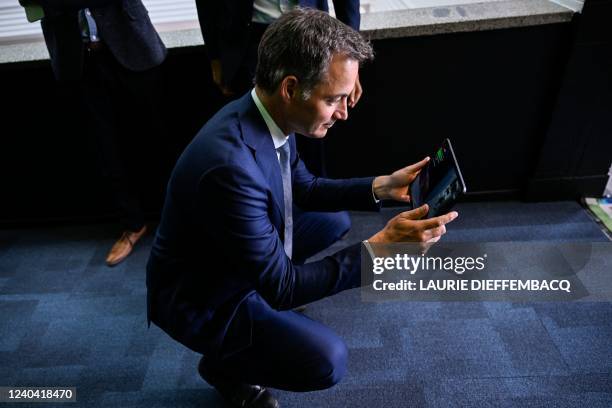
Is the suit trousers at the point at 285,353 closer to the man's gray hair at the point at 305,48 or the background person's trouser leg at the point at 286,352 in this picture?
the background person's trouser leg at the point at 286,352

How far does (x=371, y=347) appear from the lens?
1345 mm

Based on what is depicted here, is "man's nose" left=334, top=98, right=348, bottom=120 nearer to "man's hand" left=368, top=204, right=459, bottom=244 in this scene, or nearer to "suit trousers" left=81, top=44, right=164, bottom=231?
"man's hand" left=368, top=204, right=459, bottom=244

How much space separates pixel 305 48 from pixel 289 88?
8 cm

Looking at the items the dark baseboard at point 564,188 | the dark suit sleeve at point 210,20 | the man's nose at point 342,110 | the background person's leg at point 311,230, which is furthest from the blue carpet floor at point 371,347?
the dark suit sleeve at point 210,20

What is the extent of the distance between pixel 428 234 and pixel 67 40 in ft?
4.38

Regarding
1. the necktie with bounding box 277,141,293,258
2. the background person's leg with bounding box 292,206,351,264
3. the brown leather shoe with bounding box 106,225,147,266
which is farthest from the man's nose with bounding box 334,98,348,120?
the brown leather shoe with bounding box 106,225,147,266

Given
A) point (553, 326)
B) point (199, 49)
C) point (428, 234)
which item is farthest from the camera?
point (199, 49)

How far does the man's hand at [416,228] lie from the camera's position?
826 mm

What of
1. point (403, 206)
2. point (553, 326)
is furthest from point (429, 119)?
point (553, 326)

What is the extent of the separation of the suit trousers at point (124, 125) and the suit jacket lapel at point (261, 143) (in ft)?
2.78

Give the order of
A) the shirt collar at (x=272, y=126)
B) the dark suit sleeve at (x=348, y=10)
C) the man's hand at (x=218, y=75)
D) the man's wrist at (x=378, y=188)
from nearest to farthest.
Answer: the shirt collar at (x=272, y=126) → the man's wrist at (x=378, y=188) → the dark suit sleeve at (x=348, y=10) → the man's hand at (x=218, y=75)

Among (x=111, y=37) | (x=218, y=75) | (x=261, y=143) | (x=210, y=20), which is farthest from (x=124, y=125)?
(x=261, y=143)

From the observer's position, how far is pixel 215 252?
3.05 feet

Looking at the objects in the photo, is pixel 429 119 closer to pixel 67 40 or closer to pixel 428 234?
pixel 428 234
